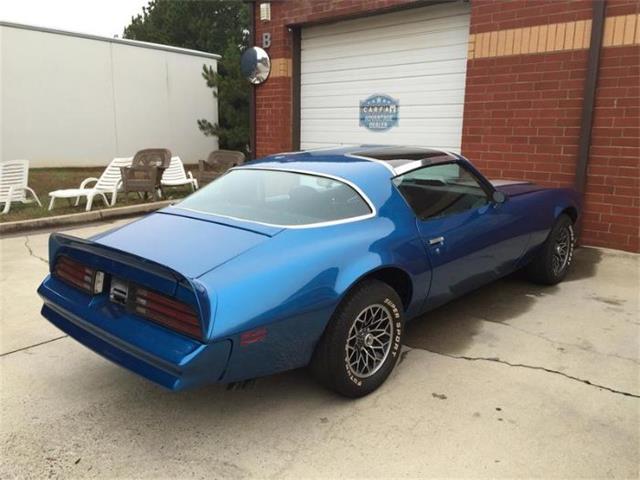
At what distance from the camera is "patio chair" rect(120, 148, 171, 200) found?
937 cm

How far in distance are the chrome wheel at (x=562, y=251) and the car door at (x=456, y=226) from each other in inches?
31.5

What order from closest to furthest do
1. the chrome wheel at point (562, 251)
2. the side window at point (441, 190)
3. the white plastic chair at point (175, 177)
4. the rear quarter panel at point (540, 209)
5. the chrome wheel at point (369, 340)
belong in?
1. the chrome wheel at point (369, 340)
2. the side window at point (441, 190)
3. the rear quarter panel at point (540, 209)
4. the chrome wheel at point (562, 251)
5. the white plastic chair at point (175, 177)

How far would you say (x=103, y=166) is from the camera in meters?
15.2

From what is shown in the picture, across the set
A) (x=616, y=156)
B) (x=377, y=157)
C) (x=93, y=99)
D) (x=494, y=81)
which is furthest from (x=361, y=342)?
(x=93, y=99)

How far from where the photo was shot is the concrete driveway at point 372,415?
238 centimetres

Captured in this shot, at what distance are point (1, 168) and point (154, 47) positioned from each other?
28.5 feet

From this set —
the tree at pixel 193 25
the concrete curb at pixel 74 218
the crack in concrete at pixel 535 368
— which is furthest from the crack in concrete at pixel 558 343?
the tree at pixel 193 25

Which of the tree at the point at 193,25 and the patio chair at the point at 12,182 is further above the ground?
the tree at the point at 193,25

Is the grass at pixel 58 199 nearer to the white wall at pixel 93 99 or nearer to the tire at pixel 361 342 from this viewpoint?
the white wall at pixel 93 99

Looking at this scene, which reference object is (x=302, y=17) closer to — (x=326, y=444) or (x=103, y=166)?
→ (x=326, y=444)

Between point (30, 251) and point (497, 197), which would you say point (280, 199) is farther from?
point (30, 251)

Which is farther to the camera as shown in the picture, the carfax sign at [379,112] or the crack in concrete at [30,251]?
the carfax sign at [379,112]

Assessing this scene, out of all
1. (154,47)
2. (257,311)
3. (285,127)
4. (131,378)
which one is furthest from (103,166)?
(257,311)

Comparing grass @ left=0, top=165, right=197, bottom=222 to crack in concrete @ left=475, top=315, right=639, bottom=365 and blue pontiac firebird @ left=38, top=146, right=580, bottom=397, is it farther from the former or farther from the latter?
crack in concrete @ left=475, top=315, right=639, bottom=365
